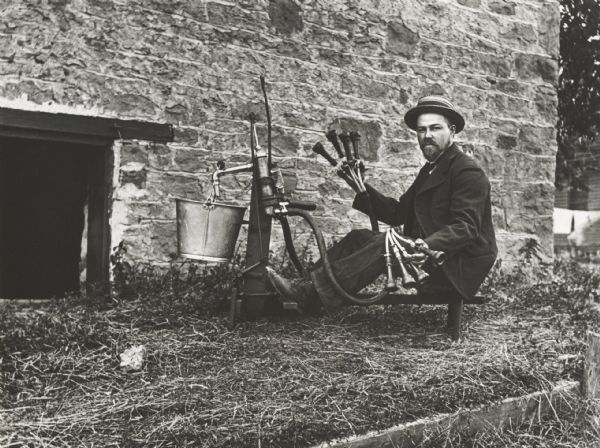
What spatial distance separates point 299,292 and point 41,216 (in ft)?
9.52

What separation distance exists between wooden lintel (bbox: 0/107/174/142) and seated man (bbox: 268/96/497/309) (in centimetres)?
163

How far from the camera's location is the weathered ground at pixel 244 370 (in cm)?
279

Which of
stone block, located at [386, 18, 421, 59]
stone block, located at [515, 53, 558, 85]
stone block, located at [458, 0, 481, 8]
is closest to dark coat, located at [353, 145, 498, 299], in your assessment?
stone block, located at [386, 18, 421, 59]

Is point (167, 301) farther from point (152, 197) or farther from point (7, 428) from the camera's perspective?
point (7, 428)

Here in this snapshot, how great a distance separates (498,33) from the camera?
6609mm

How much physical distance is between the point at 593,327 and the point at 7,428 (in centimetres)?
399

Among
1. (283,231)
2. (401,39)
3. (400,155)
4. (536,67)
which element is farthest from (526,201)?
(283,231)

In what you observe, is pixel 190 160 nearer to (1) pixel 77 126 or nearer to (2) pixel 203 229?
(1) pixel 77 126

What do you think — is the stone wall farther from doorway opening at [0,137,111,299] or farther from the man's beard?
the man's beard

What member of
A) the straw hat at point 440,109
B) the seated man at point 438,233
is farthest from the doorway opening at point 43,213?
the straw hat at point 440,109

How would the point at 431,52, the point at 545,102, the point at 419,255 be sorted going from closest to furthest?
the point at 419,255 < the point at 431,52 < the point at 545,102

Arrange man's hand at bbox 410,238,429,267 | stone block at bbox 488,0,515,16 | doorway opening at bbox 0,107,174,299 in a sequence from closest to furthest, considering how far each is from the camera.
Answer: man's hand at bbox 410,238,429,267, doorway opening at bbox 0,107,174,299, stone block at bbox 488,0,515,16

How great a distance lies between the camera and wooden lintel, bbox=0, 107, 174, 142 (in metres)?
4.51

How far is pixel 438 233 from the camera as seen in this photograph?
12.3ft
